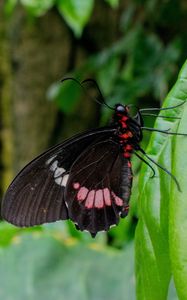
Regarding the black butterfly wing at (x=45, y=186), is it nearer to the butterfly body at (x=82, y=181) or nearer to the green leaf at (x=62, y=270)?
the butterfly body at (x=82, y=181)

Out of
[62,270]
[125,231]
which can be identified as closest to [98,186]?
[62,270]

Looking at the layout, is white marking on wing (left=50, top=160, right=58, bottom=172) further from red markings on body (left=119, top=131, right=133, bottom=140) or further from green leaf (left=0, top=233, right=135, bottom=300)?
green leaf (left=0, top=233, right=135, bottom=300)

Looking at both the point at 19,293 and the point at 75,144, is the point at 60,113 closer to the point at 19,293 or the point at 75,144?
the point at 19,293

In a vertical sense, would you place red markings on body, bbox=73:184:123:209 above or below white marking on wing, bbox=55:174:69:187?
below

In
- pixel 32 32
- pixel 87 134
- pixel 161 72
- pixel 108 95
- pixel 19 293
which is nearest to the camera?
pixel 87 134

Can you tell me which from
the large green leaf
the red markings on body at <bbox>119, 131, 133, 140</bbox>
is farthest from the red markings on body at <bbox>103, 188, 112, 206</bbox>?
the large green leaf

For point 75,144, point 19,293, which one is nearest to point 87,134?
point 75,144

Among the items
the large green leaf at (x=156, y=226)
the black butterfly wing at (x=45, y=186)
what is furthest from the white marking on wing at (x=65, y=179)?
the large green leaf at (x=156, y=226)
